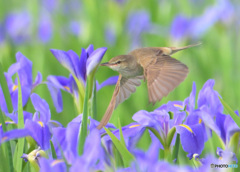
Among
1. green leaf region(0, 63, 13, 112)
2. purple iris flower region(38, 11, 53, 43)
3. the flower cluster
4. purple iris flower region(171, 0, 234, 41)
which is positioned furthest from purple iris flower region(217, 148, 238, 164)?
purple iris flower region(38, 11, 53, 43)

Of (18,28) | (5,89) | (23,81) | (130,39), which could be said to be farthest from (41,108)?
(18,28)

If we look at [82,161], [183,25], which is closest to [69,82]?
[82,161]

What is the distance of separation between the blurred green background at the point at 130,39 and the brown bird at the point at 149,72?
881mm

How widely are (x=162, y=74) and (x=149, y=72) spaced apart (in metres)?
0.05

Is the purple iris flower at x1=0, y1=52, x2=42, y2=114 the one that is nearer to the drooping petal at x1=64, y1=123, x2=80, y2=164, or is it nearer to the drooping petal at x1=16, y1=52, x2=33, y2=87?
the drooping petal at x1=16, y1=52, x2=33, y2=87

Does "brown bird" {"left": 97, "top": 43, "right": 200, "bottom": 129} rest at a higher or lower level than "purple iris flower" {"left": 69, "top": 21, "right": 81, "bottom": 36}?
higher

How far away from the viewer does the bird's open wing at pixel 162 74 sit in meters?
1.08

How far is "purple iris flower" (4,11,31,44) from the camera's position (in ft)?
11.7

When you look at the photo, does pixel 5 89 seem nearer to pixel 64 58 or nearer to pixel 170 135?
pixel 64 58

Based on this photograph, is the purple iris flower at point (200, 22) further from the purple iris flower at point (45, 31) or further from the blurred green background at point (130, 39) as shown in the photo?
the purple iris flower at point (45, 31)

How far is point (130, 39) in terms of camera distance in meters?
3.50

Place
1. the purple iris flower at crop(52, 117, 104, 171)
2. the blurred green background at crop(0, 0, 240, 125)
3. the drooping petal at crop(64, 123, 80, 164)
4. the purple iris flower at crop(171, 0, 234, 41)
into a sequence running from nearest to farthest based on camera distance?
the purple iris flower at crop(52, 117, 104, 171)
the drooping petal at crop(64, 123, 80, 164)
the blurred green background at crop(0, 0, 240, 125)
the purple iris flower at crop(171, 0, 234, 41)

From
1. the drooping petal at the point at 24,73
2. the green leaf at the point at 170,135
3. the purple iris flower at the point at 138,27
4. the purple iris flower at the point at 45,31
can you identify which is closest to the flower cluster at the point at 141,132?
the green leaf at the point at 170,135

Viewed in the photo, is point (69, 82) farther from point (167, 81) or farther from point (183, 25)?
point (183, 25)
